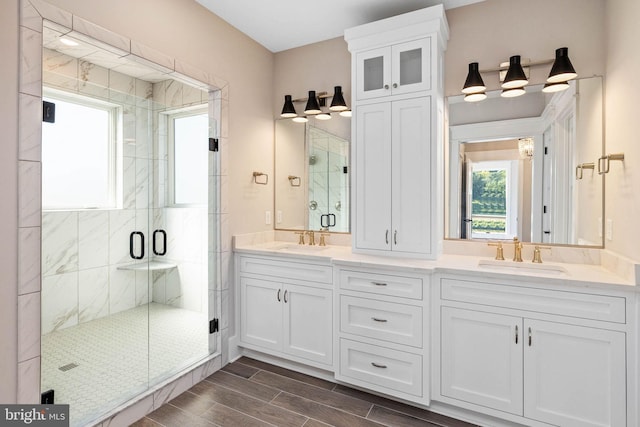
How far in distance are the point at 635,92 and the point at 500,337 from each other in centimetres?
148

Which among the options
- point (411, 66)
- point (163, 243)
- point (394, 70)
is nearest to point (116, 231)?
point (163, 243)

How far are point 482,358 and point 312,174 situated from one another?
198 cm

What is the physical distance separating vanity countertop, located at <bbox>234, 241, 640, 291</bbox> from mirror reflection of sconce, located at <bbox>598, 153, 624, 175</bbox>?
0.60 meters

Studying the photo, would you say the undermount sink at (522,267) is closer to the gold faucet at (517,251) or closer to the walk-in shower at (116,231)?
the gold faucet at (517,251)

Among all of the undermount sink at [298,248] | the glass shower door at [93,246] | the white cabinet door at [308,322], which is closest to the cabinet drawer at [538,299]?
the white cabinet door at [308,322]

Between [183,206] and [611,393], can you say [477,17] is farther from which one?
[183,206]

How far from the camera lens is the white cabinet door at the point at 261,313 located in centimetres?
263

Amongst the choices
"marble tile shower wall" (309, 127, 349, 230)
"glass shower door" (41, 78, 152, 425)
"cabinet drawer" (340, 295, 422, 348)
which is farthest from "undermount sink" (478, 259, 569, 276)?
"glass shower door" (41, 78, 152, 425)

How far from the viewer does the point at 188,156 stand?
3.03 meters

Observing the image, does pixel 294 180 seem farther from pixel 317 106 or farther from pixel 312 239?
pixel 317 106

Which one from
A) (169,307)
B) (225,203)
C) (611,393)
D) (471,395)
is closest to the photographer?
(611,393)

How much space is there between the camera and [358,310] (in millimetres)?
2260

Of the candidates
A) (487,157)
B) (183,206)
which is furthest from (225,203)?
(487,157)

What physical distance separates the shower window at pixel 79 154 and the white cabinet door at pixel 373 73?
71.3 inches
